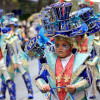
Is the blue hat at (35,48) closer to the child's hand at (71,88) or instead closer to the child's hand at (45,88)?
the child's hand at (45,88)

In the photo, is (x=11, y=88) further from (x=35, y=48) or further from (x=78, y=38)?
(x=35, y=48)

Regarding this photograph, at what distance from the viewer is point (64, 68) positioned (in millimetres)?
4875

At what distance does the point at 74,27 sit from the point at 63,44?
0.32 m

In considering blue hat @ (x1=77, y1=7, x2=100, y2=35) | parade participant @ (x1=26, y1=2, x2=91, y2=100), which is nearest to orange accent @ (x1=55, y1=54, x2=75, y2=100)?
parade participant @ (x1=26, y1=2, x2=91, y2=100)

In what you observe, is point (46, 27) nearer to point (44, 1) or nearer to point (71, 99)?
point (71, 99)

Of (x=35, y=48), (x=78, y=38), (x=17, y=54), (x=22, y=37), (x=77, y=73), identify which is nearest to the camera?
(x=77, y=73)

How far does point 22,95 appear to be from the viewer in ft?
31.6

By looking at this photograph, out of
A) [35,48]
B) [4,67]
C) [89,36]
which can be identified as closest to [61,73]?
[35,48]

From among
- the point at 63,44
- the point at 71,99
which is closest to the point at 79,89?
the point at 71,99

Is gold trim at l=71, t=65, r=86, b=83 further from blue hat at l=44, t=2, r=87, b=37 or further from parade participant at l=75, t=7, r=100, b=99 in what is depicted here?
parade participant at l=75, t=7, r=100, b=99

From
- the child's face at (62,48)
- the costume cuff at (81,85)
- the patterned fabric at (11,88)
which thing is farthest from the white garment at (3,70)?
the costume cuff at (81,85)

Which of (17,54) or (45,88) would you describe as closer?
(45,88)

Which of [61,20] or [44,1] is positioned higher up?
[44,1]

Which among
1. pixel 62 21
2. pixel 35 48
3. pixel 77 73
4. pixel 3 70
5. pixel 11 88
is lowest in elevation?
pixel 11 88
